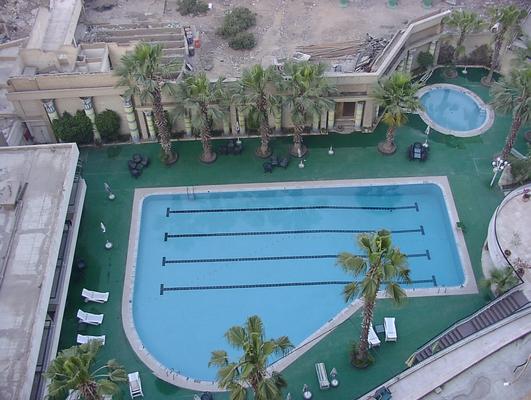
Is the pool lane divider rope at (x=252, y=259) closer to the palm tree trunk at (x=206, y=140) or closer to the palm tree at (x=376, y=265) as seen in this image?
the palm tree trunk at (x=206, y=140)

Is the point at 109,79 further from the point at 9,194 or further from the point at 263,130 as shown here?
the point at 263,130

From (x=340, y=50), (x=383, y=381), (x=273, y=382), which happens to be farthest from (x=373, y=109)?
(x=273, y=382)

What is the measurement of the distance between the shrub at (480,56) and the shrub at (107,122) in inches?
1000

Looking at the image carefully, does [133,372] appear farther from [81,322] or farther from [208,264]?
[208,264]

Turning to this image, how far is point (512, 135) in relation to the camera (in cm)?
3294

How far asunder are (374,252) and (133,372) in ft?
43.9

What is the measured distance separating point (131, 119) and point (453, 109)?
850 inches

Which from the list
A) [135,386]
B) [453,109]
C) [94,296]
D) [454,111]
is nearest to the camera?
[135,386]

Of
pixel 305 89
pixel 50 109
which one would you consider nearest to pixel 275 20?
pixel 305 89

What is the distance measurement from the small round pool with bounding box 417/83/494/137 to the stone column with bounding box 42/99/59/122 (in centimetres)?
2324

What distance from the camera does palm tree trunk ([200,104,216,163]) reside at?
32188mm

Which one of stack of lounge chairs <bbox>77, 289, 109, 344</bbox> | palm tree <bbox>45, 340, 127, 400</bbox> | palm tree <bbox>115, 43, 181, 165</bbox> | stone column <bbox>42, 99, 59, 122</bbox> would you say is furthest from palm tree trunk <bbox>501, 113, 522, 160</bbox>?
stone column <bbox>42, 99, 59, 122</bbox>

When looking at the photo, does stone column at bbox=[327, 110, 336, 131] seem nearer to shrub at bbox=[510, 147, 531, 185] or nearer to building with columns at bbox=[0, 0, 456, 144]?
building with columns at bbox=[0, 0, 456, 144]

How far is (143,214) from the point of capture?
33.7 meters
